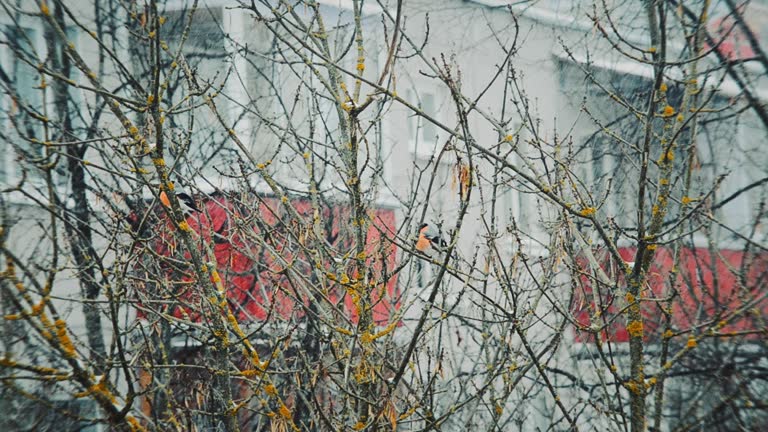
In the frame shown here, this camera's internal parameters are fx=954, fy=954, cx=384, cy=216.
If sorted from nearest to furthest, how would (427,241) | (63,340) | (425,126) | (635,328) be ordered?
1. (63,340)
2. (635,328)
3. (427,241)
4. (425,126)

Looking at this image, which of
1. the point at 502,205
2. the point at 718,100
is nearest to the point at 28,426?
the point at 502,205

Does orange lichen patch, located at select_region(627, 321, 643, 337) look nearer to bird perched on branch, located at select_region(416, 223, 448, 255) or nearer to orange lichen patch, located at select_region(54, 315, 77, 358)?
bird perched on branch, located at select_region(416, 223, 448, 255)

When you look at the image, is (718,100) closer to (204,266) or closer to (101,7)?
(101,7)

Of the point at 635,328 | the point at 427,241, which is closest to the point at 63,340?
the point at 635,328

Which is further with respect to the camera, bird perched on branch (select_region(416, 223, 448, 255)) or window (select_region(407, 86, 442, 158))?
window (select_region(407, 86, 442, 158))

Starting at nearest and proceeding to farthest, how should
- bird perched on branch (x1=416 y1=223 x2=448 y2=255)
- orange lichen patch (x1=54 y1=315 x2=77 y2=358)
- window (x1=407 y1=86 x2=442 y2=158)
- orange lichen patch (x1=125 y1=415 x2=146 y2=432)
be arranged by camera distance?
1. orange lichen patch (x1=54 y1=315 x2=77 y2=358)
2. orange lichen patch (x1=125 y1=415 x2=146 y2=432)
3. bird perched on branch (x1=416 y1=223 x2=448 y2=255)
4. window (x1=407 y1=86 x2=442 y2=158)

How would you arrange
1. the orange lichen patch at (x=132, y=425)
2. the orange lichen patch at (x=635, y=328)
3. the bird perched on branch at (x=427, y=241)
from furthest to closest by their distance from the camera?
the bird perched on branch at (x=427, y=241)
the orange lichen patch at (x=635, y=328)
the orange lichen patch at (x=132, y=425)

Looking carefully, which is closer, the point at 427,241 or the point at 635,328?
the point at 635,328

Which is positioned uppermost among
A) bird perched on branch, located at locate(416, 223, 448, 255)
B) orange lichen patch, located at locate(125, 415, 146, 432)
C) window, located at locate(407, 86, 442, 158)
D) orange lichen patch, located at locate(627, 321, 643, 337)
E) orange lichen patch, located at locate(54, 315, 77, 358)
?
window, located at locate(407, 86, 442, 158)

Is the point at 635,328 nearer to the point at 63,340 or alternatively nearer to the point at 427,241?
the point at 63,340

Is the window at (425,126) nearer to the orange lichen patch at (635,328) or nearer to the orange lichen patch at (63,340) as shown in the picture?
the orange lichen patch at (635,328)

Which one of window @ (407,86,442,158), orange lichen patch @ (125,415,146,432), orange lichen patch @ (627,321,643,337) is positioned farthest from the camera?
window @ (407,86,442,158)

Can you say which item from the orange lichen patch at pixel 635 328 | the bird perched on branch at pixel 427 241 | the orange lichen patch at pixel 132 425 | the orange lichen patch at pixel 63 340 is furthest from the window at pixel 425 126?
the orange lichen patch at pixel 63 340

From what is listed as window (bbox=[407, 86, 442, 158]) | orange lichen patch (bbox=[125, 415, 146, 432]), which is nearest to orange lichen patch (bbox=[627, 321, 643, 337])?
orange lichen patch (bbox=[125, 415, 146, 432])
